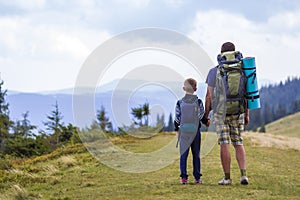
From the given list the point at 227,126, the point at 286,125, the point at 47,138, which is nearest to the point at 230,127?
the point at 227,126

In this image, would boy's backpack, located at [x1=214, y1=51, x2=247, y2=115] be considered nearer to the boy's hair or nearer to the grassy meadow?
the boy's hair

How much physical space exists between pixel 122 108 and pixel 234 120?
494 centimetres

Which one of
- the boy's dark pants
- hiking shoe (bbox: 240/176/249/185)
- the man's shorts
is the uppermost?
the man's shorts

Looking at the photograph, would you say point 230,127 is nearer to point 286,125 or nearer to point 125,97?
point 125,97

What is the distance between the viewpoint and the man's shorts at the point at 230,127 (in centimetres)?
878

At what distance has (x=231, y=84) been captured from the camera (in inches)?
336

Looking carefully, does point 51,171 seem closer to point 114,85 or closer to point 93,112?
point 93,112

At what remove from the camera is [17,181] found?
1212 cm

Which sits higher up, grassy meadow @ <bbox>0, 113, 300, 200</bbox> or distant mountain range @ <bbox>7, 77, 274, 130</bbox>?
distant mountain range @ <bbox>7, 77, 274, 130</bbox>

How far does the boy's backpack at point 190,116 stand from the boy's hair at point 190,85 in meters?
0.27

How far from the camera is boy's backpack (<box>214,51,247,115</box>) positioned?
8.53 meters

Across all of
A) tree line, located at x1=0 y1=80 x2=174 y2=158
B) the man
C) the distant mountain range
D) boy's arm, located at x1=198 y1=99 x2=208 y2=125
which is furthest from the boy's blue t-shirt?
tree line, located at x1=0 y1=80 x2=174 y2=158

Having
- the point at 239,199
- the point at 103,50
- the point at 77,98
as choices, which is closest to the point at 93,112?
the point at 77,98

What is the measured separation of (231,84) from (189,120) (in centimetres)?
125
